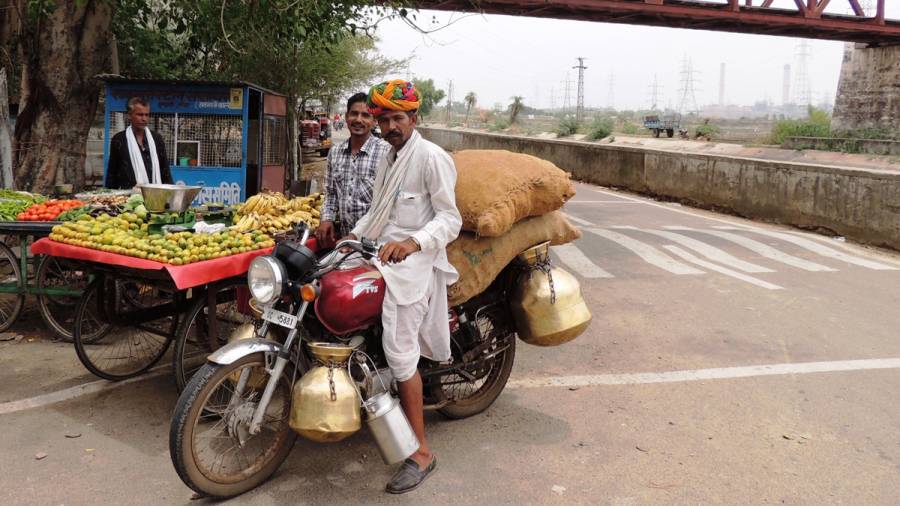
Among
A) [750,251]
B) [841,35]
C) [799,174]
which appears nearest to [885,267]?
[750,251]

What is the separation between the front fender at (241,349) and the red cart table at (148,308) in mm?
827

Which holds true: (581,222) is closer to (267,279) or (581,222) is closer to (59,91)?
(59,91)

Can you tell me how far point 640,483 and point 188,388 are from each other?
2170 millimetres

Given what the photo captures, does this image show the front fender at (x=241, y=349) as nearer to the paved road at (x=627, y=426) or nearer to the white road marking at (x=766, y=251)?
the paved road at (x=627, y=426)

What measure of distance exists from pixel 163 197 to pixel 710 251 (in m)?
7.52

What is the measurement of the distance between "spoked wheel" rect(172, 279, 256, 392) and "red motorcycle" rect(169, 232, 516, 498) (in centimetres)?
39

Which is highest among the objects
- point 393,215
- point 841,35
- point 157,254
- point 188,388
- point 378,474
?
point 841,35

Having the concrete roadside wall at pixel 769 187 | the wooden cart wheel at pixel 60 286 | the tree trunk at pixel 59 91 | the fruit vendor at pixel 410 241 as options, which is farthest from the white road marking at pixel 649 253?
the tree trunk at pixel 59 91

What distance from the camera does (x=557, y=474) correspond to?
3.64 metres

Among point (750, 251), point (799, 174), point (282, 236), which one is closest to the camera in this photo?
point (282, 236)

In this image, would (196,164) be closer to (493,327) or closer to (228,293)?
(228,293)

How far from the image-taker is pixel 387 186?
141 inches

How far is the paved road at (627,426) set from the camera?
3.45m

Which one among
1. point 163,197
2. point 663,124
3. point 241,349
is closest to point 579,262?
point 163,197
